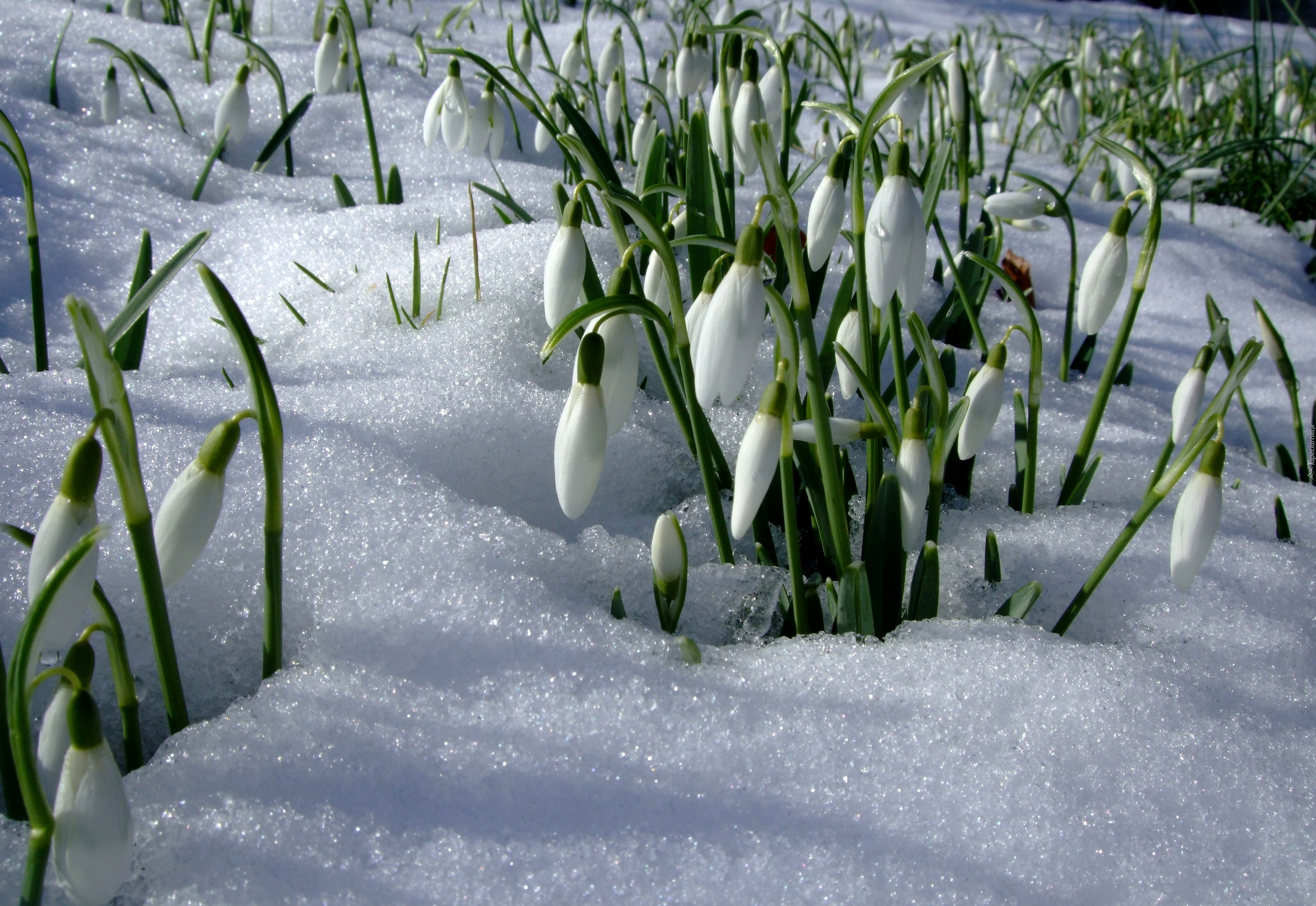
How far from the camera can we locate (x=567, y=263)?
82cm

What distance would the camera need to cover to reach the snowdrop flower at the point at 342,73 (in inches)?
78.4

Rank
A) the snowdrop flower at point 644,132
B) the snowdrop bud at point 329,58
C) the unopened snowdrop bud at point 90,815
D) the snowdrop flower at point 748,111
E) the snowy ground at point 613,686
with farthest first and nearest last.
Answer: the snowdrop bud at point 329,58 → the snowdrop flower at point 644,132 → the snowdrop flower at point 748,111 → the snowy ground at point 613,686 → the unopened snowdrop bud at point 90,815

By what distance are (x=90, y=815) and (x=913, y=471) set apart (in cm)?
59

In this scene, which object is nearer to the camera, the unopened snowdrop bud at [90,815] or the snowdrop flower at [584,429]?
the unopened snowdrop bud at [90,815]

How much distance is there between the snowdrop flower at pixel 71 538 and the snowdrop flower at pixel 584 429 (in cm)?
29

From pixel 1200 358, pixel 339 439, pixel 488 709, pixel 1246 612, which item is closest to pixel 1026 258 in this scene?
pixel 1200 358

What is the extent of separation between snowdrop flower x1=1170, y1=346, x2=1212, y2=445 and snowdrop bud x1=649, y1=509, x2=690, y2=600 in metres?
0.54

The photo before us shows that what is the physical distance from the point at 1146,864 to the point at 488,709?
476 mm

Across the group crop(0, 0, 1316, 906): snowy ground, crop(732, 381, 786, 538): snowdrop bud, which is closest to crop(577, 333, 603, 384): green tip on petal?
crop(732, 381, 786, 538): snowdrop bud

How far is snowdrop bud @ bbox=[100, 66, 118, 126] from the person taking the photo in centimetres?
190

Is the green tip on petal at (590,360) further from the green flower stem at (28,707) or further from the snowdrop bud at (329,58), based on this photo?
the snowdrop bud at (329,58)

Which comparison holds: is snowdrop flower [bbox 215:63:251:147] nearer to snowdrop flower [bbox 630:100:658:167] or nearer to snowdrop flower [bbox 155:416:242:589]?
snowdrop flower [bbox 630:100:658:167]

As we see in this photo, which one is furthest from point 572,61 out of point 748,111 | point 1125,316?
point 1125,316

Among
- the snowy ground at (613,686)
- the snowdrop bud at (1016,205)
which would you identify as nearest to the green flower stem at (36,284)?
the snowy ground at (613,686)
